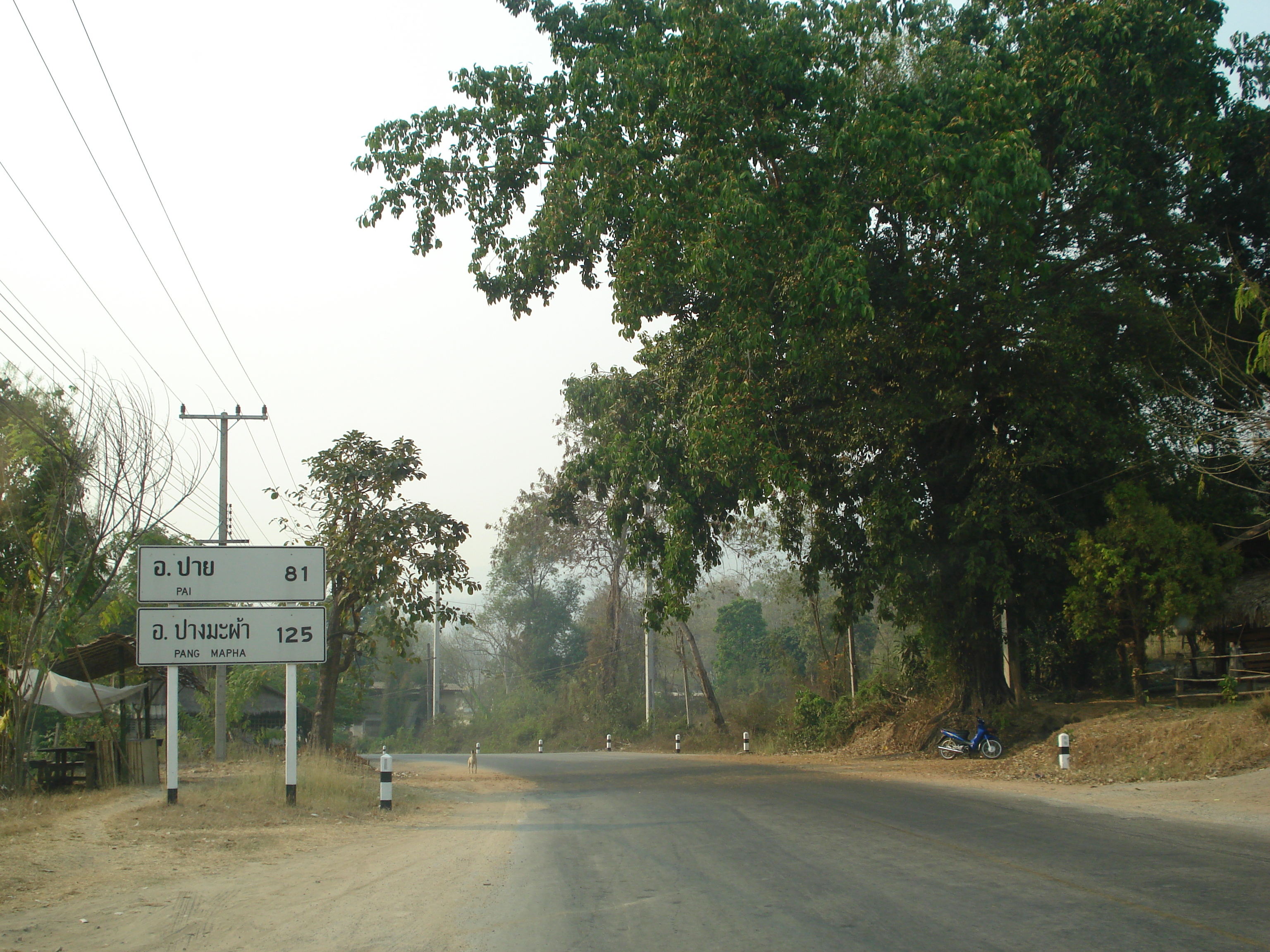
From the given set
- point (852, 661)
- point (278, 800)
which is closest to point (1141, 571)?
point (852, 661)

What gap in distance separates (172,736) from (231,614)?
5.87 ft

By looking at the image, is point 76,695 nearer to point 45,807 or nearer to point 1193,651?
point 45,807

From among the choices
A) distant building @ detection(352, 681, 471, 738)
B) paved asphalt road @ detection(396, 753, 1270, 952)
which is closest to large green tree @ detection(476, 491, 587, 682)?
distant building @ detection(352, 681, 471, 738)

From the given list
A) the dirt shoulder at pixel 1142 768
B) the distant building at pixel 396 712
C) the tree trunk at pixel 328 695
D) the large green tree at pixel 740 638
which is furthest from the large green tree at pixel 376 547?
the distant building at pixel 396 712

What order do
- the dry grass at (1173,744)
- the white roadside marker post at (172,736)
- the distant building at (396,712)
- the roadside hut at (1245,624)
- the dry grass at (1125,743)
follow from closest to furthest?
1. the white roadside marker post at (172,736)
2. the dry grass at (1173,744)
3. the dry grass at (1125,743)
4. the roadside hut at (1245,624)
5. the distant building at (396,712)

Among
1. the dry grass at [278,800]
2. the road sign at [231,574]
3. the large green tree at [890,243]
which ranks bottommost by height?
the dry grass at [278,800]

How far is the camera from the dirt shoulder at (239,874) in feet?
21.9

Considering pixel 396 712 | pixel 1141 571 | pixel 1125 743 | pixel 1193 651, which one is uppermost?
pixel 1141 571

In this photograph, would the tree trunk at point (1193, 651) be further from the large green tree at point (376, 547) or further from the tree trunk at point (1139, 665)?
the large green tree at point (376, 547)

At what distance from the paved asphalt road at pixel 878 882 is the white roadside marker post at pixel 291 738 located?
3.28 metres

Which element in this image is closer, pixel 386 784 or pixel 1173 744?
pixel 386 784

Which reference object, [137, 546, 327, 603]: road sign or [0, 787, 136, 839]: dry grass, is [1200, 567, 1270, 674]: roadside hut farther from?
[0, 787, 136, 839]: dry grass

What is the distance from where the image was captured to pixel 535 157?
19.7m

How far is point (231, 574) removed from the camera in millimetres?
13469
